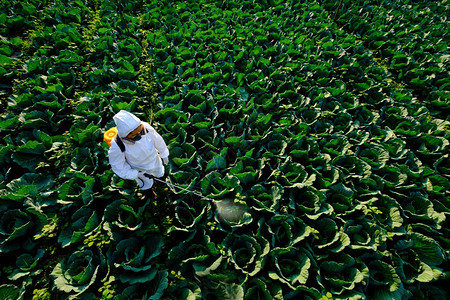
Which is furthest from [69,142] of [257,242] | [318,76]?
[318,76]

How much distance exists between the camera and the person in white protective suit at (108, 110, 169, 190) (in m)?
2.36

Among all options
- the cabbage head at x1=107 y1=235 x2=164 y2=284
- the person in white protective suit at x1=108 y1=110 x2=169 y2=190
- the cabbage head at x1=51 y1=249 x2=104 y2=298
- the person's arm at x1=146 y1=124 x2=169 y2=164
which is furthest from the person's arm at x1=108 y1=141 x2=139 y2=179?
the cabbage head at x1=51 y1=249 x2=104 y2=298

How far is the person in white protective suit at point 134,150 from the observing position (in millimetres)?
2355

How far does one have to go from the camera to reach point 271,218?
315 cm

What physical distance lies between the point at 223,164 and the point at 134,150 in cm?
160

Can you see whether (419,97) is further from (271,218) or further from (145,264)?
(145,264)

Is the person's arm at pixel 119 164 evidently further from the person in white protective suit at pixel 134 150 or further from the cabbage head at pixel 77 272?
the cabbage head at pixel 77 272

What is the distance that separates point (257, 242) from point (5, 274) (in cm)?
350

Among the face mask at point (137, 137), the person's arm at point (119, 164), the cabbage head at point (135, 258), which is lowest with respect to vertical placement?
the cabbage head at point (135, 258)

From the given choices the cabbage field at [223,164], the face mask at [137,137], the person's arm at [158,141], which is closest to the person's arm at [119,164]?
the face mask at [137,137]

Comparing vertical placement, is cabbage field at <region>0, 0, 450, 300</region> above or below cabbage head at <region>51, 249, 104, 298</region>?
above

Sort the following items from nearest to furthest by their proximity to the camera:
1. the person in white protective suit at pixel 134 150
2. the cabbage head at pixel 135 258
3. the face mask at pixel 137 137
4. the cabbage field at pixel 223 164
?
the person in white protective suit at pixel 134 150 < the face mask at pixel 137 137 < the cabbage head at pixel 135 258 < the cabbage field at pixel 223 164

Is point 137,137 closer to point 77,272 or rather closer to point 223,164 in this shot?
point 223,164

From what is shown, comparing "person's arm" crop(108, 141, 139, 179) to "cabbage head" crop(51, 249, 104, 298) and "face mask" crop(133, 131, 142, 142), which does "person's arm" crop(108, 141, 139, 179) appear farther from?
"cabbage head" crop(51, 249, 104, 298)
